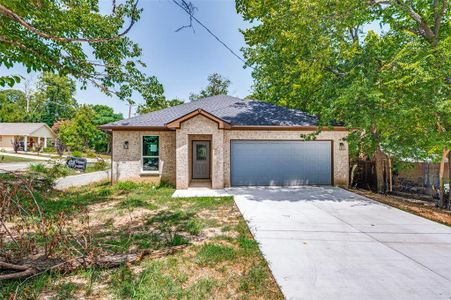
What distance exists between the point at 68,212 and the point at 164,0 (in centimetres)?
670

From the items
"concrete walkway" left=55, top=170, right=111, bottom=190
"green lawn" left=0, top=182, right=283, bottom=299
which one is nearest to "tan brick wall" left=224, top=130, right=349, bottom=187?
"green lawn" left=0, top=182, right=283, bottom=299

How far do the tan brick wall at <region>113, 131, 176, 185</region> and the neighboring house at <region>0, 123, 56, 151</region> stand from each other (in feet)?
130

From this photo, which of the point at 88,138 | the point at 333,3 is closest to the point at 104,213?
the point at 333,3

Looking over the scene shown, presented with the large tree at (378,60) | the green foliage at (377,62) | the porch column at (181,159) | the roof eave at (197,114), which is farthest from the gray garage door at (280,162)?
the porch column at (181,159)

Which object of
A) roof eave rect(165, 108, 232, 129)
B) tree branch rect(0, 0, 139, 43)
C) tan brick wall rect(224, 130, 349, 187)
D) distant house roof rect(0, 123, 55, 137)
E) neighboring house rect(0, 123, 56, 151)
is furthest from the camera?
neighboring house rect(0, 123, 56, 151)

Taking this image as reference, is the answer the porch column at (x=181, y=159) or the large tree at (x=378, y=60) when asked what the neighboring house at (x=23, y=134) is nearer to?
the porch column at (x=181, y=159)

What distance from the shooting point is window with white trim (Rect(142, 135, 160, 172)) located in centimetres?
1220

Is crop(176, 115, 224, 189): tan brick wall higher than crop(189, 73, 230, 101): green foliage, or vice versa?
crop(189, 73, 230, 101): green foliage

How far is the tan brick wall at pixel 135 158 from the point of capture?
12102 mm

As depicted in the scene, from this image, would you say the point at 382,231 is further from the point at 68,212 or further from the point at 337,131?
the point at 68,212

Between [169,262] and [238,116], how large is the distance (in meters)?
9.82

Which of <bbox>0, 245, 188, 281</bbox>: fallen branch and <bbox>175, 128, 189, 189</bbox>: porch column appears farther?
<bbox>175, 128, 189, 189</bbox>: porch column

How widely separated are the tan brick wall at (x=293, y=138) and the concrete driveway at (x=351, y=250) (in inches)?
153

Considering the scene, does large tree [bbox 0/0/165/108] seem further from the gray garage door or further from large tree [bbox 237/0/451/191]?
the gray garage door
